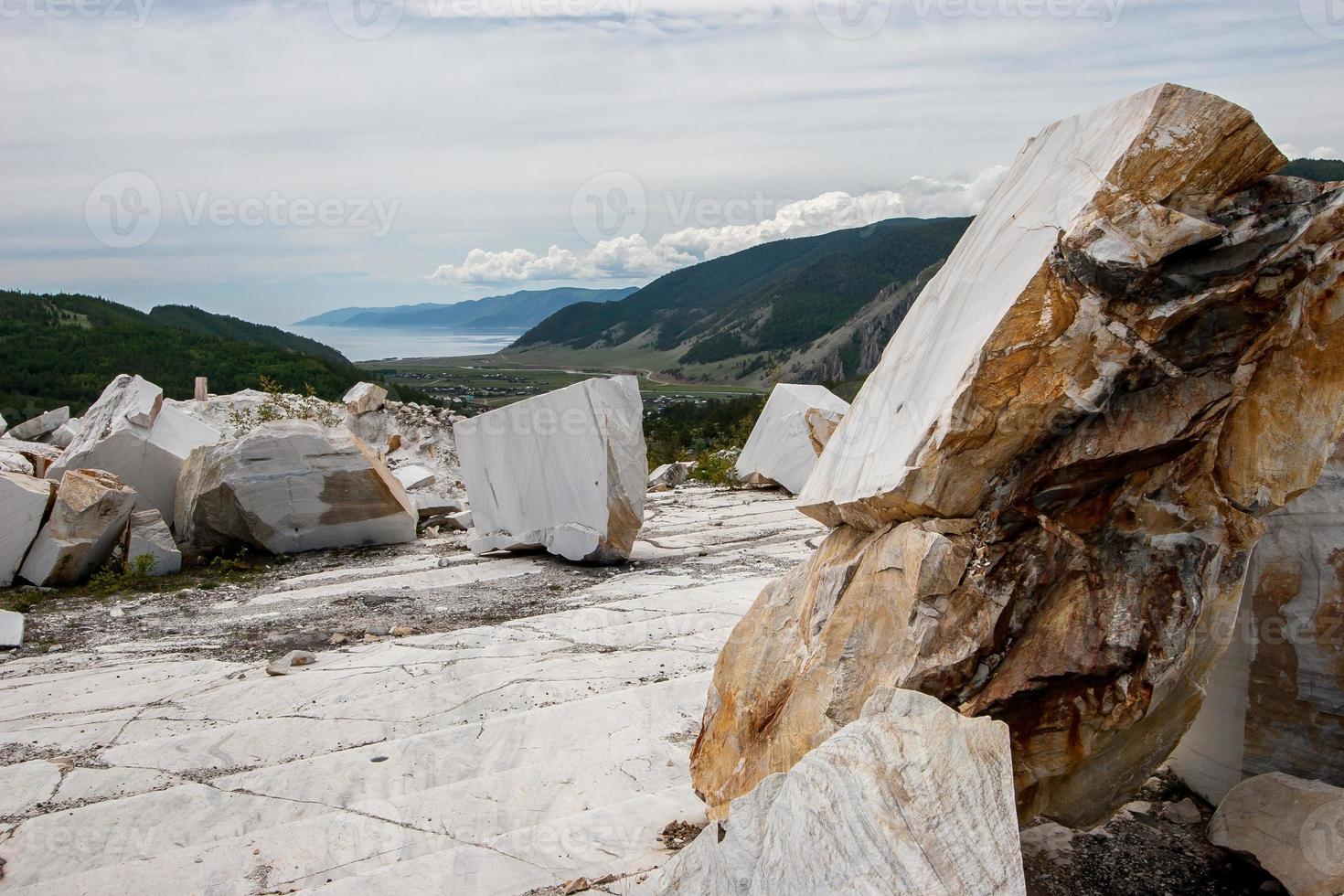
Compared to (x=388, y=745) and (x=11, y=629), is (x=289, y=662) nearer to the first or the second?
(x=388, y=745)

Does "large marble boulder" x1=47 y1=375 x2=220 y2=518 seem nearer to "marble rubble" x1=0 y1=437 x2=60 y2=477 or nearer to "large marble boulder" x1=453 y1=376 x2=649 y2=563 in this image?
"marble rubble" x1=0 y1=437 x2=60 y2=477

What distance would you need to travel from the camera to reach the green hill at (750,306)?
104m

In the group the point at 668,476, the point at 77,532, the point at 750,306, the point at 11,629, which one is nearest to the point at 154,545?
the point at 77,532

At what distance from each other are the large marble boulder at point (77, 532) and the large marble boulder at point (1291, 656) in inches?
350

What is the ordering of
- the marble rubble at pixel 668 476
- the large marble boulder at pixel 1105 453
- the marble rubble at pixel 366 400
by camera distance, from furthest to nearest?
the marble rubble at pixel 366 400 < the marble rubble at pixel 668 476 < the large marble boulder at pixel 1105 453

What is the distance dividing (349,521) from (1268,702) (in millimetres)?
8565

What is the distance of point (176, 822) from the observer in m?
3.90

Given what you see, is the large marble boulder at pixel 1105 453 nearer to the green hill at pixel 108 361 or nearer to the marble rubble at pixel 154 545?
the marble rubble at pixel 154 545

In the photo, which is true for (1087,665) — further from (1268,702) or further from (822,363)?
(822,363)

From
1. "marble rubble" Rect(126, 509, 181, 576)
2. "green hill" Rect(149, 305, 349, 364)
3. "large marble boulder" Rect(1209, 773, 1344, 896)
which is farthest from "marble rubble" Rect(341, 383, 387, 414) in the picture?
"green hill" Rect(149, 305, 349, 364)

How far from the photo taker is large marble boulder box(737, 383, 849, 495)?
12.9 metres

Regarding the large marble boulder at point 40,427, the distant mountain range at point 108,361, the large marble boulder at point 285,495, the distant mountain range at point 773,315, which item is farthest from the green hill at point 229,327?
the large marble boulder at point 285,495

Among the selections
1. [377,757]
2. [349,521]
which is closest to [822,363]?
[349,521]

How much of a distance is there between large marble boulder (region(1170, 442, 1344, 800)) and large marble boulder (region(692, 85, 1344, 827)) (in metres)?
0.49
